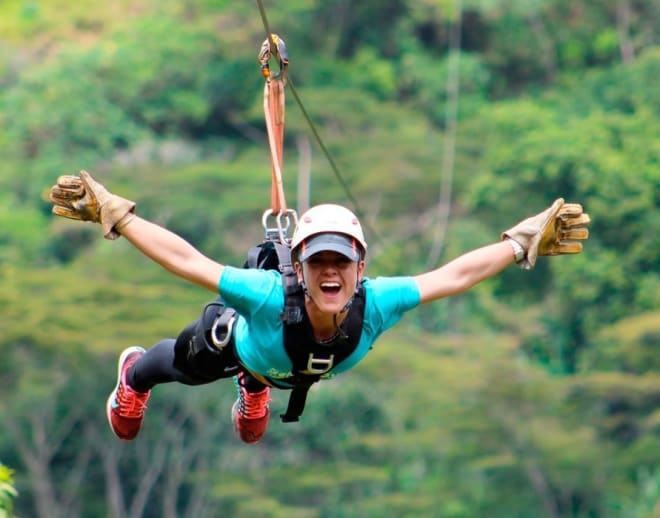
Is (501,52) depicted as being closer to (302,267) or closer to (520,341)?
(520,341)

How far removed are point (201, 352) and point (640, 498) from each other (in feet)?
53.9

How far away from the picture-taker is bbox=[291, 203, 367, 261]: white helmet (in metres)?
6.39

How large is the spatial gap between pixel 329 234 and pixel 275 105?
3.98 feet

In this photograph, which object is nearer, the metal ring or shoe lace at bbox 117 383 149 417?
the metal ring

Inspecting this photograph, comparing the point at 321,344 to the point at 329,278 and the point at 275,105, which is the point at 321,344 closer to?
the point at 329,278

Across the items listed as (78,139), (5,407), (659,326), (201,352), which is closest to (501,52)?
(78,139)

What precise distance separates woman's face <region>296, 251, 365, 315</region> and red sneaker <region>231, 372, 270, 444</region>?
138 cm

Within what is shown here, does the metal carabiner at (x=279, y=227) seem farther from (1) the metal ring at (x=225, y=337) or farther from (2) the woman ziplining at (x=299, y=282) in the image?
(1) the metal ring at (x=225, y=337)

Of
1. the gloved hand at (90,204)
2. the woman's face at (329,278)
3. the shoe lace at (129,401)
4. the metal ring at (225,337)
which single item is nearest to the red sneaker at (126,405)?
the shoe lace at (129,401)

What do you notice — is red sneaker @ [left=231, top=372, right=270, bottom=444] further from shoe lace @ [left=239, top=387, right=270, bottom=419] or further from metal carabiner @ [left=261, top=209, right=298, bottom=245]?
metal carabiner @ [left=261, top=209, right=298, bottom=245]

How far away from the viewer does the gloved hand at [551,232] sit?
269 inches

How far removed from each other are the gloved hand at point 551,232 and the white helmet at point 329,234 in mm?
616

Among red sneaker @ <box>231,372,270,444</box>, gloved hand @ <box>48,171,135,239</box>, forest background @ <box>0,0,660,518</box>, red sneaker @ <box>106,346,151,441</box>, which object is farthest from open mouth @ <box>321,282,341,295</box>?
forest background @ <box>0,0,660,518</box>

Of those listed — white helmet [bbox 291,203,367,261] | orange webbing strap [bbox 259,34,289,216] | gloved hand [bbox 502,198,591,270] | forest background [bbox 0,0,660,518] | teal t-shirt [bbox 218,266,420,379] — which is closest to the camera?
white helmet [bbox 291,203,367,261]
